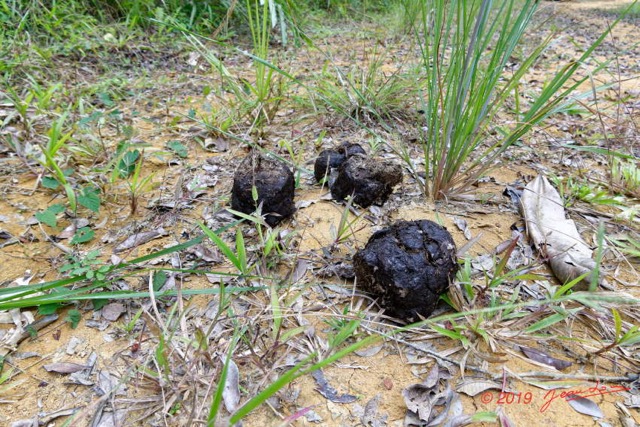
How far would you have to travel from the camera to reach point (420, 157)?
8.13 ft

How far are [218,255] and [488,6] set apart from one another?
1.48 meters

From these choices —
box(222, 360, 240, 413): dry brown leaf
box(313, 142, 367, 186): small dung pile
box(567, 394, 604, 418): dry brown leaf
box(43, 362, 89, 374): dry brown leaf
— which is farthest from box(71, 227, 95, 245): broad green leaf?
box(567, 394, 604, 418): dry brown leaf

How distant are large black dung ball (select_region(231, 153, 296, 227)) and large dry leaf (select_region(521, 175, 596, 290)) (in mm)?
1137

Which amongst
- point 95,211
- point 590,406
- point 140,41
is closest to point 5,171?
point 95,211

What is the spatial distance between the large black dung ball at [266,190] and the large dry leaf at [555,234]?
1137 millimetres

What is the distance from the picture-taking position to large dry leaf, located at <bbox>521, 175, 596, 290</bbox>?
155 cm

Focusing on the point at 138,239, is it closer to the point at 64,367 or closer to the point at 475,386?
the point at 64,367

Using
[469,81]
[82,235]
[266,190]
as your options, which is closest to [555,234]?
[469,81]

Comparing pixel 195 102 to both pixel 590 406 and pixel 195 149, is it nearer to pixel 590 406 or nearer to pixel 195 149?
pixel 195 149

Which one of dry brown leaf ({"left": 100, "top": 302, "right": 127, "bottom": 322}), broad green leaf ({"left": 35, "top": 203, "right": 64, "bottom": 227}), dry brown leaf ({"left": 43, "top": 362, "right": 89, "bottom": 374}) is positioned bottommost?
dry brown leaf ({"left": 43, "top": 362, "right": 89, "bottom": 374})

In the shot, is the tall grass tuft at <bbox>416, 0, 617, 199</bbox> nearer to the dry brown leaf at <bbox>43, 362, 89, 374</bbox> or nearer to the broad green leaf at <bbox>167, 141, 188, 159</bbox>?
the broad green leaf at <bbox>167, 141, 188, 159</bbox>

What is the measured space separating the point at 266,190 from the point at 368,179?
510 mm

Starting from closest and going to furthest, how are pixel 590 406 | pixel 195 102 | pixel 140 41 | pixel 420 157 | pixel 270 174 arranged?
pixel 590 406
pixel 270 174
pixel 420 157
pixel 195 102
pixel 140 41

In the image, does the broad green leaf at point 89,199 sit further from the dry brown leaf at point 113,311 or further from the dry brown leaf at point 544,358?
the dry brown leaf at point 544,358
